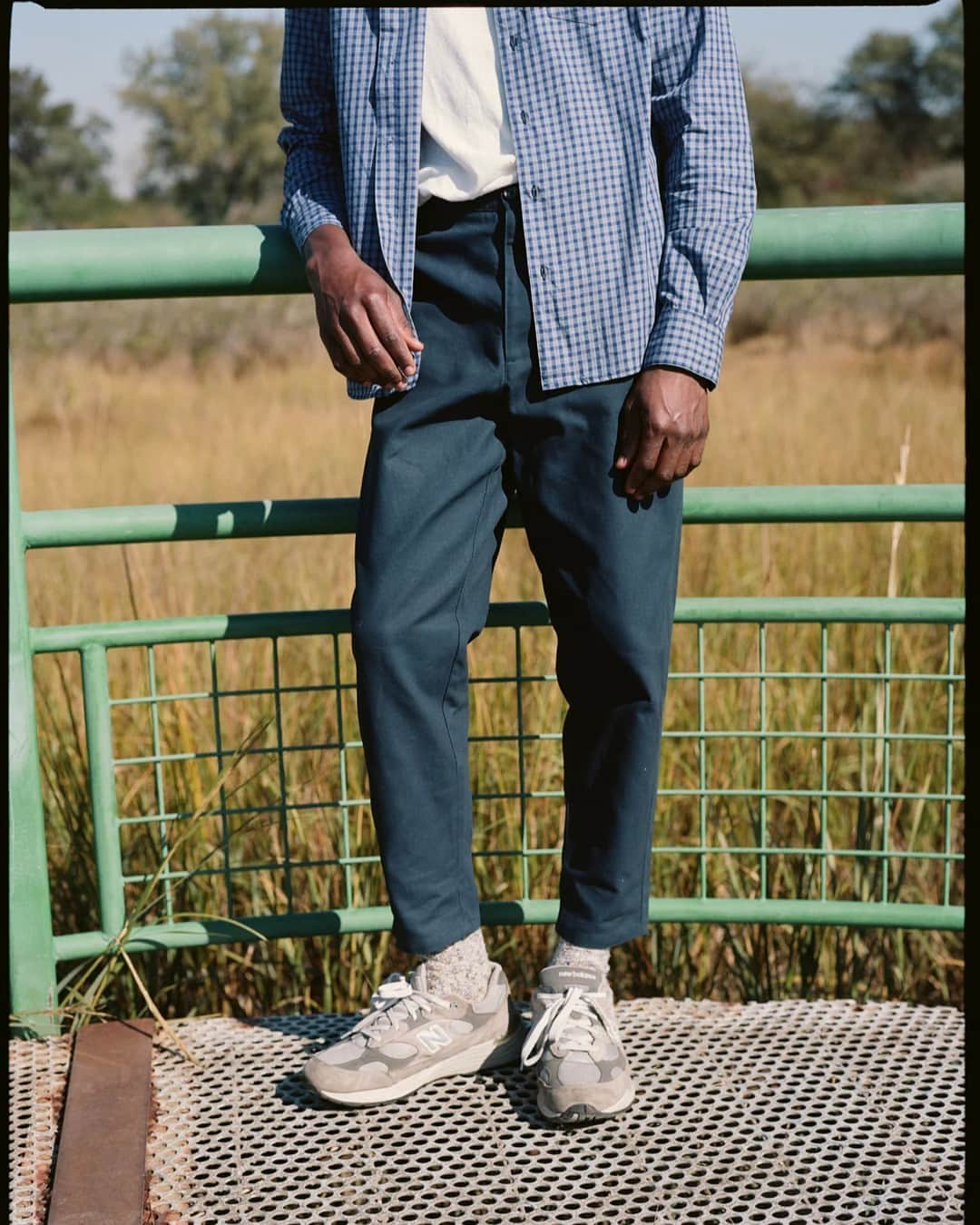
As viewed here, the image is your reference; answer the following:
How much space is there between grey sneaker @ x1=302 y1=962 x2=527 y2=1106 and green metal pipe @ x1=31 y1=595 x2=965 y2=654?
0.47m

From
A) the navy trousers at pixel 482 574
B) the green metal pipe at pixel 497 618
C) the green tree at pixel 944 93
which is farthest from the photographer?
the green tree at pixel 944 93

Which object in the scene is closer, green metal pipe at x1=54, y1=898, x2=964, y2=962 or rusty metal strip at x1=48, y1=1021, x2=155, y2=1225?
rusty metal strip at x1=48, y1=1021, x2=155, y2=1225

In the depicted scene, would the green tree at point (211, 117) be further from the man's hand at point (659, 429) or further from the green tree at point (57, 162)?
the man's hand at point (659, 429)

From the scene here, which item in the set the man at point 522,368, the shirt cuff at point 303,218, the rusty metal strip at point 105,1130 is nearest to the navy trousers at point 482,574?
the man at point 522,368

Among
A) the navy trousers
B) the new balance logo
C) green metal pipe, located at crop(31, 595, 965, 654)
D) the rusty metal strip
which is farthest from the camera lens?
green metal pipe, located at crop(31, 595, 965, 654)

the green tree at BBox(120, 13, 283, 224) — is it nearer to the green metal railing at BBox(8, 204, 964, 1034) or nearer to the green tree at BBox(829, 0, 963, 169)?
the green tree at BBox(829, 0, 963, 169)

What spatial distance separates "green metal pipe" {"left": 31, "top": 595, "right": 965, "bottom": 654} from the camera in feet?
5.93

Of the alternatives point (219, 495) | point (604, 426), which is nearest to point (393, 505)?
point (604, 426)

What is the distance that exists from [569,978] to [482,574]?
51 cm

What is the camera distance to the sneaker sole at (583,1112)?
159 centimetres

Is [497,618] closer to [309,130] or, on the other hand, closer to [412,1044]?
[412,1044]

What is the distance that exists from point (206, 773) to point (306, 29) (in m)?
1.32

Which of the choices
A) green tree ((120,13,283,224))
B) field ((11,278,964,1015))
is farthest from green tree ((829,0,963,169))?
field ((11,278,964,1015))

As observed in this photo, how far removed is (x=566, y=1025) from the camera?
1663mm
